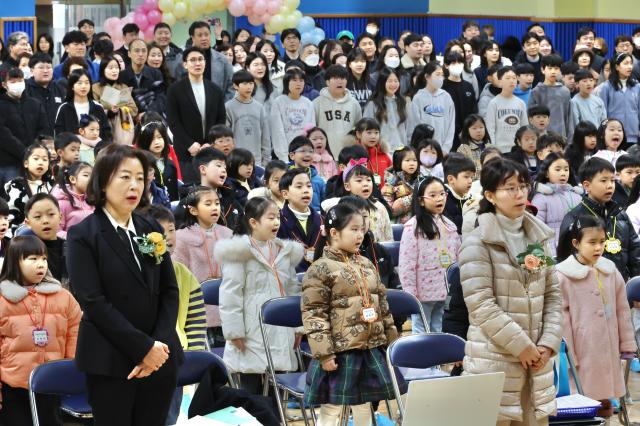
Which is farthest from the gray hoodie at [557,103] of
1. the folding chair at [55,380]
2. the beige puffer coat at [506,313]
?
the folding chair at [55,380]

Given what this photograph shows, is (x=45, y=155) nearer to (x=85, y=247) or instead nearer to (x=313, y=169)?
(x=313, y=169)

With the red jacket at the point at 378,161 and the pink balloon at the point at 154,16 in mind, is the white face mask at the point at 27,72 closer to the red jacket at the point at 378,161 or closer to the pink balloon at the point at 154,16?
the red jacket at the point at 378,161

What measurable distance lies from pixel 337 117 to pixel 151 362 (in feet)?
20.0

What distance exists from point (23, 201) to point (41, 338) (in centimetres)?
244

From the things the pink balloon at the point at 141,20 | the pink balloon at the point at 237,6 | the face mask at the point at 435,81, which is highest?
the pink balloon at the point at 237,6

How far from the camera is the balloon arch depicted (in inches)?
546

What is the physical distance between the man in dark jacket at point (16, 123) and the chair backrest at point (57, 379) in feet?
14.1

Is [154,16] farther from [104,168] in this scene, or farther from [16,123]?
[104,168]

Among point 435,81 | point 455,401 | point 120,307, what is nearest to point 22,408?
point 120,307

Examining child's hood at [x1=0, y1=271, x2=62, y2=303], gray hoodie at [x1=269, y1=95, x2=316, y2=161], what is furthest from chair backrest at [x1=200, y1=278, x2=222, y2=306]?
gray hoodie at [x1=269, y1=95, x2=316, y2=161]

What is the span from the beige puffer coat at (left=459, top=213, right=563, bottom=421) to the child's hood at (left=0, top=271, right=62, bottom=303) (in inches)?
73.6

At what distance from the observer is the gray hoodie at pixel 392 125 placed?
32.4 feet

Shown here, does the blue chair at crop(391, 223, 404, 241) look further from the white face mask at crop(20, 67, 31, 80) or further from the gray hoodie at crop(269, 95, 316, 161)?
the white face mask at crop(20, 67, 31, 80)

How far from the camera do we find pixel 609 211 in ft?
21.8
